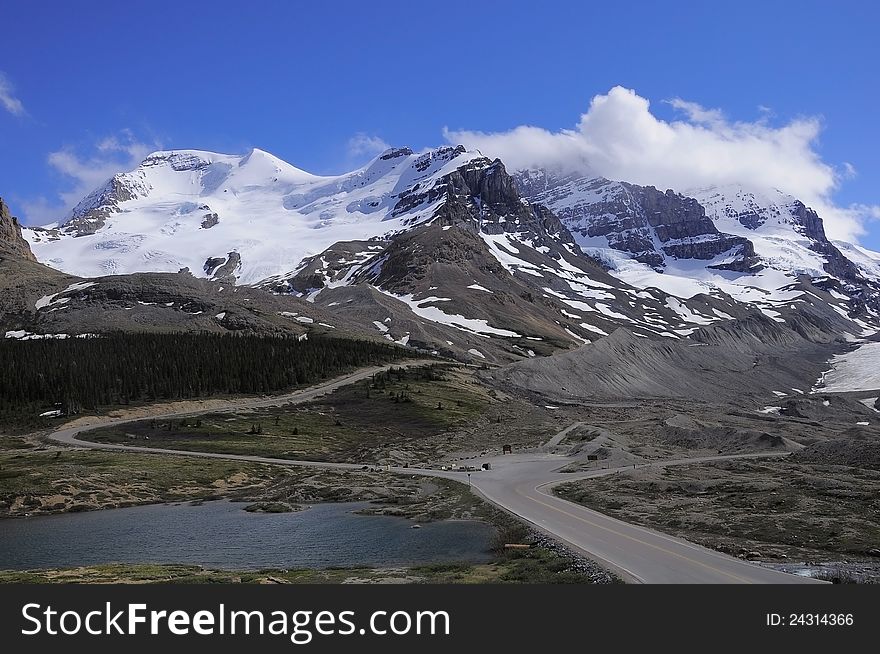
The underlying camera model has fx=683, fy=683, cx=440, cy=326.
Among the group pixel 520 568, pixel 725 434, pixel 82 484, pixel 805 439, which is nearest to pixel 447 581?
pixel 520 568

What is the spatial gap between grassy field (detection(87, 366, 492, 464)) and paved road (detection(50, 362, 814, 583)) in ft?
20.5

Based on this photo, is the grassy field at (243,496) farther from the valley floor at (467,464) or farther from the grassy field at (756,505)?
the grassy field at (756,505)

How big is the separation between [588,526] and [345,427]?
3172 inches

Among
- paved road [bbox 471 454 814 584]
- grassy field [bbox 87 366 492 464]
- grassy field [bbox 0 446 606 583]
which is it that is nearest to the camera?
paved road [bbox 471 454 814 584]

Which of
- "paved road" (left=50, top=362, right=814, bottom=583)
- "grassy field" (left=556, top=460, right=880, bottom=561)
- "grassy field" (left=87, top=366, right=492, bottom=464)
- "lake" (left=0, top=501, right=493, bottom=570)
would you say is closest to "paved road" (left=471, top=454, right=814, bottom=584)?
"paved road" (left=50, top=362, right=814, bottom=583)

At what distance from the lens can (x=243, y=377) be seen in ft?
485

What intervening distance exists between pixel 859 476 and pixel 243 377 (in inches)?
4676

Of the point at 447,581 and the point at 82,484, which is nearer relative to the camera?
the point at 447,581

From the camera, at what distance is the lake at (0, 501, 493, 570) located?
42094 mm

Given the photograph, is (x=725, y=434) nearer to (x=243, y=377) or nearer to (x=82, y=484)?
(x=82, y=484)

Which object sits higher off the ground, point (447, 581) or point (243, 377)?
point (243, 377)

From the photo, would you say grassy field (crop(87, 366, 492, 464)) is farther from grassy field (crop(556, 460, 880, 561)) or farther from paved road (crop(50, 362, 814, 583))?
grassy field (crop(556, 460, 880, 561))

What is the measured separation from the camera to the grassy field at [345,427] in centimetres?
9981

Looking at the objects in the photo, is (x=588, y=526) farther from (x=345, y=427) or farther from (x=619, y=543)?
(x=345, y=427)
